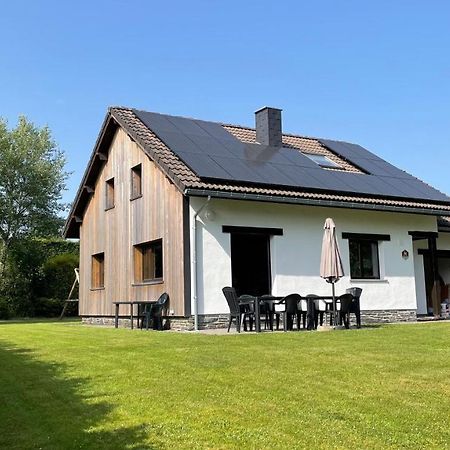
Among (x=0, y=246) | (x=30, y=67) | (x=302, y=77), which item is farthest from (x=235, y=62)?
(x=0, y=246)

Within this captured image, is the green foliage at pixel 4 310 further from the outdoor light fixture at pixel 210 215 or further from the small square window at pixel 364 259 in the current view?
the small square window at pixel 364 259

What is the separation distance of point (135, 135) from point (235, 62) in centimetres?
332

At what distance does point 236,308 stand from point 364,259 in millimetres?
5682

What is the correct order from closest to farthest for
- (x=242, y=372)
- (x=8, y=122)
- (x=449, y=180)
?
(x=242, y=372)
(x=8, y=122)
(x=449, y=180)

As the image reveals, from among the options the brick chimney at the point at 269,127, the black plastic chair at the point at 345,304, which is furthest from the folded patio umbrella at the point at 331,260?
the brick chimney at the point at 269,127

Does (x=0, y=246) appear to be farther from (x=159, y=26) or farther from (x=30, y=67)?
(x=159, y=26)

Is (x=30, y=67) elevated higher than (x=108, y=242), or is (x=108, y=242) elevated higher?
(x=30, y=67)

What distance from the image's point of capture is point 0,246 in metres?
28.8

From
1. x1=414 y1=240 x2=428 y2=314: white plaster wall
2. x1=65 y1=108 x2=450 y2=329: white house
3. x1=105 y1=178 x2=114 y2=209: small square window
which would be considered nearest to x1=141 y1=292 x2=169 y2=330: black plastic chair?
A: x1=65 y1=108 x2=450 y2=329: white house

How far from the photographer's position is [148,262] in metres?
16.2

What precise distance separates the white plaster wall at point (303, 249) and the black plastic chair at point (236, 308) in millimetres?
978

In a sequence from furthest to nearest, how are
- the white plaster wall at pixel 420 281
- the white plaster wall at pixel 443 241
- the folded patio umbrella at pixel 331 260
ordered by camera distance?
the white plaster wall at pixel 443 241
the white plaster wall at pixel 420 281
the folded patio umbrella at pixel 331 260

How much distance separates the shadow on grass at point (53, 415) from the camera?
3.98 metres

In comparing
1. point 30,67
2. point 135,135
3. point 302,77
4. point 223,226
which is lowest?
point 223,226
